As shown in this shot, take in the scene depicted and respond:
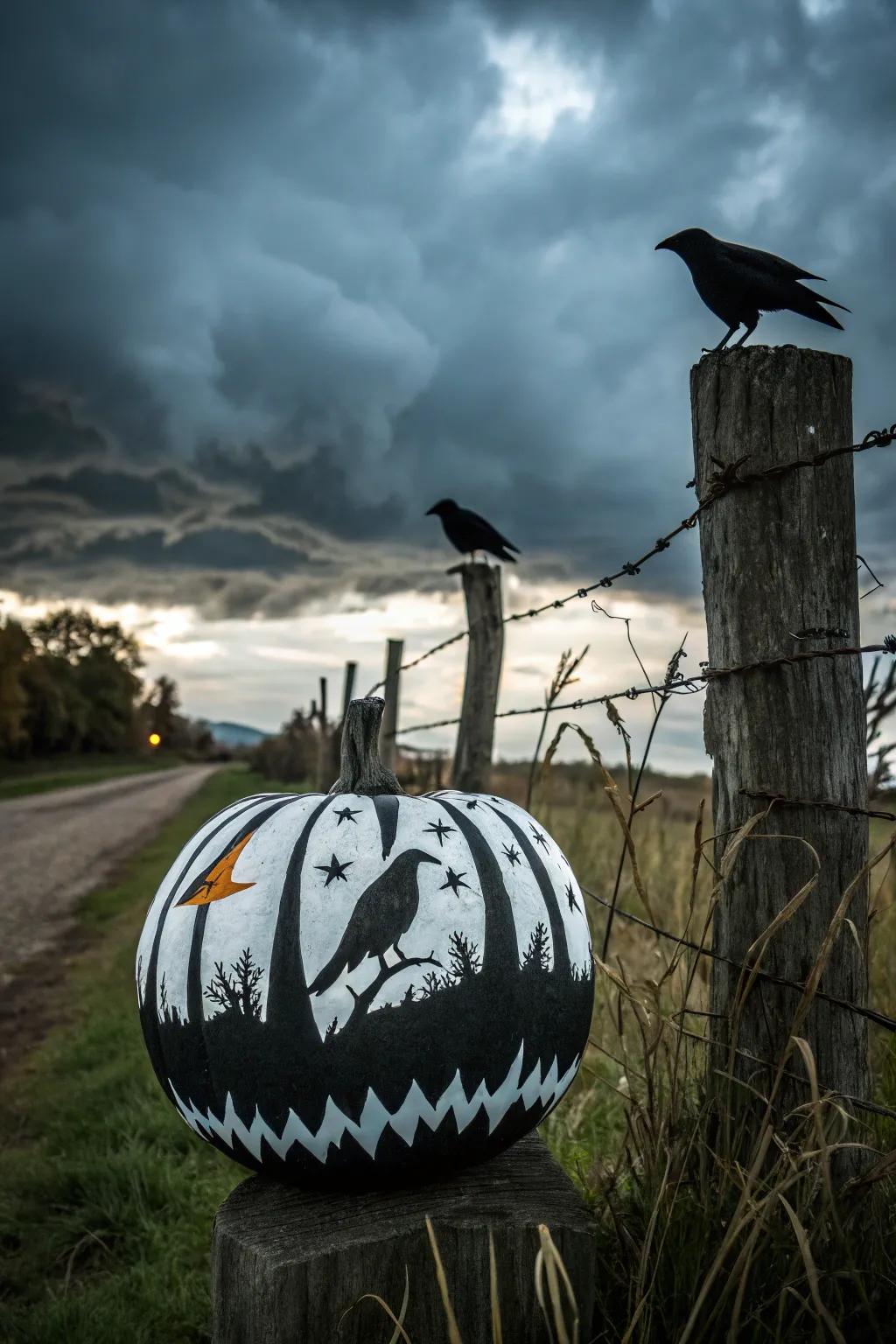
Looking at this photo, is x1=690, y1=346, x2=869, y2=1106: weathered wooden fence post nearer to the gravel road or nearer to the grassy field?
the grassy field

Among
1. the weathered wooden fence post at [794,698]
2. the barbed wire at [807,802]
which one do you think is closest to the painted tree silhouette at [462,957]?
the weathered wooden fence post at [794,698]

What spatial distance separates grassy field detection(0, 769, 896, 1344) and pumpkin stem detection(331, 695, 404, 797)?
2.44 feet

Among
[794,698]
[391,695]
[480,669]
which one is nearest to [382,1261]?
[794,698]

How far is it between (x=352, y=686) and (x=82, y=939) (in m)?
3.42

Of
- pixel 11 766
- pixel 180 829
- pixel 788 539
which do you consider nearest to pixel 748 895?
pixel 788 539

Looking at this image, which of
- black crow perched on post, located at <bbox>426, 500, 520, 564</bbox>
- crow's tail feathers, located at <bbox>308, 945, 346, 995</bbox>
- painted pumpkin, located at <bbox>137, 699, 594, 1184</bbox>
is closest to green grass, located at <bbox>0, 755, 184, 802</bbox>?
black crow perched on post, located at <bbox>426, 500, 520, 564</bbox>

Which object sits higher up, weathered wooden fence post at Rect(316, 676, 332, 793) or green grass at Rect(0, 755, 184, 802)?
weathered wooden fence post at Rect(316, 676, 332, 793)

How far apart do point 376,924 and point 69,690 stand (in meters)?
62.2

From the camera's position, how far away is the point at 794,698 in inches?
90.0

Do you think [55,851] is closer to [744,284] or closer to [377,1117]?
[377,1117]

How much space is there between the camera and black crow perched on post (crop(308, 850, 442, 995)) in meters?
1.89

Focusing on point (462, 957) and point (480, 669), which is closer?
point (462, 957)

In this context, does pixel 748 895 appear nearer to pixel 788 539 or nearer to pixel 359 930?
pixel 788 539

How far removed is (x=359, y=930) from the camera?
1898mm
